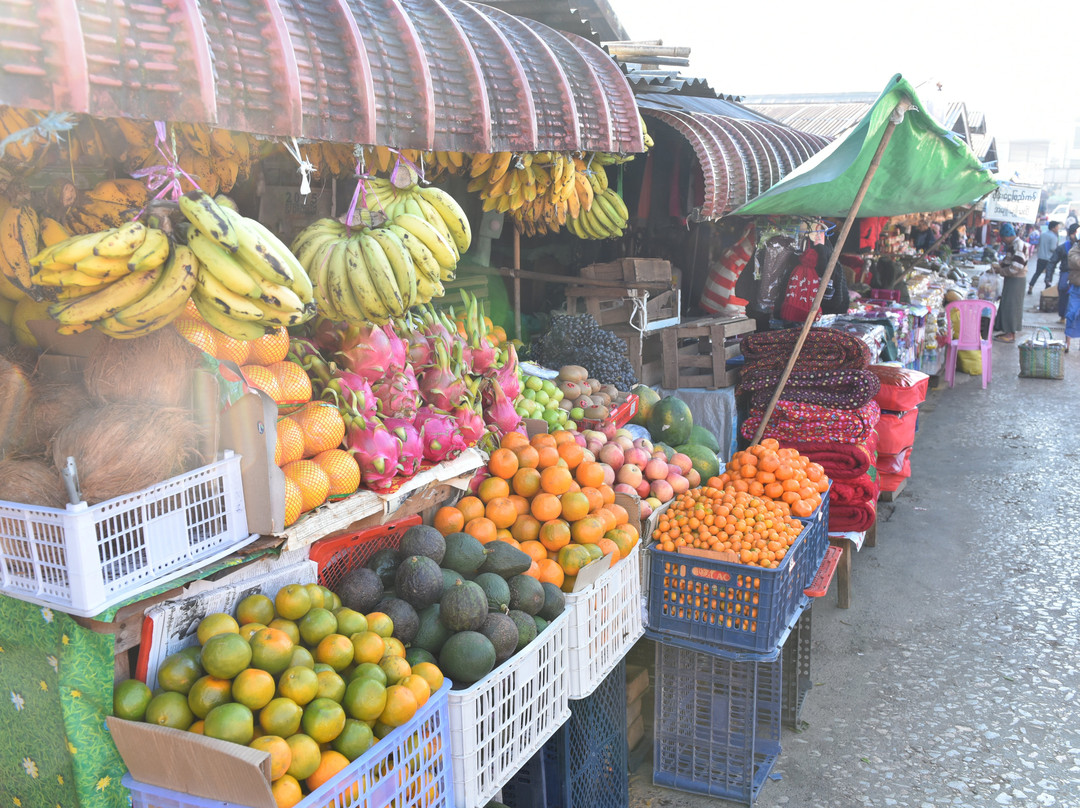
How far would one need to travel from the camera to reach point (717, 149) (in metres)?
5.32

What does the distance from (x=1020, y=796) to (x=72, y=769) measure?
344 cm

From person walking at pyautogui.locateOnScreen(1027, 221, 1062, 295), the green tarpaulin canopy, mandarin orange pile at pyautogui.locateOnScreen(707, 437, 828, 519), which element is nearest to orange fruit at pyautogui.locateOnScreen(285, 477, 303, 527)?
mandarin orange pile at pyautogui.locateOnScreen(707, 437, 828, 519)

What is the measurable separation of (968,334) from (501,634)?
10.2 metres

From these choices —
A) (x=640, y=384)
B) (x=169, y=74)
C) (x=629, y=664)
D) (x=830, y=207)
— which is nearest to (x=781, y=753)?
(x=629, y=664)

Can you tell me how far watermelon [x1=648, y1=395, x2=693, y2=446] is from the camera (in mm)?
4582

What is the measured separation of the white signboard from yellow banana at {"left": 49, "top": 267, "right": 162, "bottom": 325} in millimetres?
13783

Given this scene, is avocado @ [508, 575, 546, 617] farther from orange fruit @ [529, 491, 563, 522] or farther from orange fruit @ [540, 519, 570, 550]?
orange fruit @ [529, 491, 563, 522]

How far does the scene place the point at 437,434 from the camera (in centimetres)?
276

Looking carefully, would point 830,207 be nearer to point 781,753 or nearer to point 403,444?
point 781,753

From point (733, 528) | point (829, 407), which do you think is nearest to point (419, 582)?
point (733, 528)

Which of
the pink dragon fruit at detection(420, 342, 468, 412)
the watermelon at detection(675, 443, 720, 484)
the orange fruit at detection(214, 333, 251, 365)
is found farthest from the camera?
the watermelon at detection(675, 443, 720, 484)

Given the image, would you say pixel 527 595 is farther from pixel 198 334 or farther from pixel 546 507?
pixel 198 334

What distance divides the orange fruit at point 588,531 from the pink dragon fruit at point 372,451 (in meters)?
0.81

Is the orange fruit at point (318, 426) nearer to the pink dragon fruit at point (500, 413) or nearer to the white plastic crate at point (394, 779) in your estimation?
the white plastic crate at point (394, 779)
